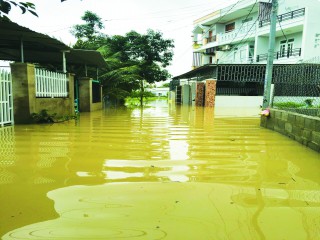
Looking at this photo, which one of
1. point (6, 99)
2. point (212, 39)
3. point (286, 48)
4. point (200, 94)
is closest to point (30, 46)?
point (6, 99)

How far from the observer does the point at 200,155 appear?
445 centimetres

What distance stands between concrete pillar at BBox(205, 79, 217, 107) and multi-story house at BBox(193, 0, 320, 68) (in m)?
5.02

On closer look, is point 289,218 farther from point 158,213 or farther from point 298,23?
point 298,23

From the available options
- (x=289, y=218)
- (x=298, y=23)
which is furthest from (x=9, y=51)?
(x=298, y=23)

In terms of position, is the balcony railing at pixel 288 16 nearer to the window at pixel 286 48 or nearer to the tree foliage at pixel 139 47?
the window at pixel 286 48

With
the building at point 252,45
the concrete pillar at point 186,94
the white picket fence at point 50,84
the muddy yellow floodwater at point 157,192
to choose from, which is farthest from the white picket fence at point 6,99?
the concrete pillar at point 186,94

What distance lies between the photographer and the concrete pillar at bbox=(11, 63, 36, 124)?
7.52 meters

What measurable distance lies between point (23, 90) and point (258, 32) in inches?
882

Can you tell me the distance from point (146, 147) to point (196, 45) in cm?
3395

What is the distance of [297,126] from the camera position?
230 inches

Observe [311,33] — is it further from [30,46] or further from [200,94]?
[30,46]

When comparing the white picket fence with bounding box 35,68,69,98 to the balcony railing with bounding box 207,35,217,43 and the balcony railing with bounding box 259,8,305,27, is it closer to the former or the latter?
the balcony railing with bounding box 259,8,305,27

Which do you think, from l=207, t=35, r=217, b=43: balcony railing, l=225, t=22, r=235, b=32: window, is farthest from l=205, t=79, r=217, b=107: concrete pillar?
l=225, t=22, r=235, b=32: window

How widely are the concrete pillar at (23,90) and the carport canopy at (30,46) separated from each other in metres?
0.59
